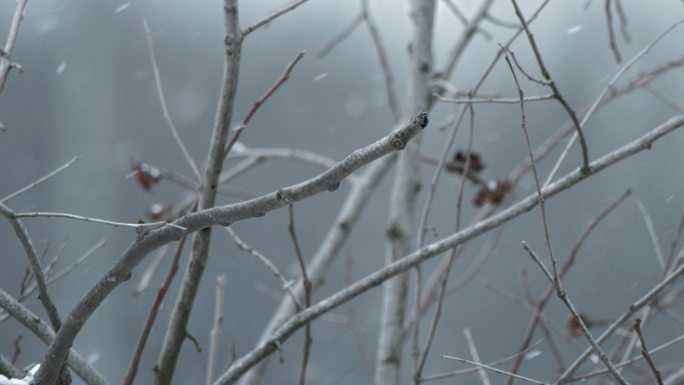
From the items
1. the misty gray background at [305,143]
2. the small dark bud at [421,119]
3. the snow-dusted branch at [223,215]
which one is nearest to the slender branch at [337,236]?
the snow-dusted branch at [223,215]

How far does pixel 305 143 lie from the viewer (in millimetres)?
4836

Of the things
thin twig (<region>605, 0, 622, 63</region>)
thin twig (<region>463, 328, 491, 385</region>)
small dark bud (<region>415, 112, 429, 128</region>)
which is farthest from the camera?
thin twig (<region>605, 0, 622, 63</region>)

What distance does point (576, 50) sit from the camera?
16.7 ft

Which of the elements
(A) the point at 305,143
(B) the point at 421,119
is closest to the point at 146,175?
(B) the point at 421,119

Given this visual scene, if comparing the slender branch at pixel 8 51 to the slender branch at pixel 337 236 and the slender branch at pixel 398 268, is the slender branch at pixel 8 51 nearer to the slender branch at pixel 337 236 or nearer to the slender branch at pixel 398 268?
the slender branch at pixel 398 268

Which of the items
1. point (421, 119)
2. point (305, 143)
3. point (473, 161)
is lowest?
point (421, 119)

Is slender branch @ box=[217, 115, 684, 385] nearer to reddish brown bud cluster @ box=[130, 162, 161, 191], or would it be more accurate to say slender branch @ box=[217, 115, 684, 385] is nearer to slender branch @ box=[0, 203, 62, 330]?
slender branch @ box=[0, 203, 62, 330]

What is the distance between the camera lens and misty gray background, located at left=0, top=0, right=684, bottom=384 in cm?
439

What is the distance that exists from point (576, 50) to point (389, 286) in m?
4.03

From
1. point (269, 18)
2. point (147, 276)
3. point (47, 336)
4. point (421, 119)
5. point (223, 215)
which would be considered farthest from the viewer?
point (147, 276)

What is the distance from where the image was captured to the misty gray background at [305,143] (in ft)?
14.4

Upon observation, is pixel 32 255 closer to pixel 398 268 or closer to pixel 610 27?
pixel 398 268

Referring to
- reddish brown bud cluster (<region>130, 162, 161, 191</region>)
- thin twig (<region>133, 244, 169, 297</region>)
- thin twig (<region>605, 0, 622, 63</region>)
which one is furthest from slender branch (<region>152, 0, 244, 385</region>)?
reddish brown bud cluster (<region>130, 162, 161, 191</region>)

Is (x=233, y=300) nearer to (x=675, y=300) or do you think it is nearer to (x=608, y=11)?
(x=675, y=300)
